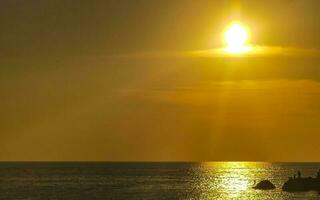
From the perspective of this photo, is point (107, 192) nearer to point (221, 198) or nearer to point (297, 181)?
point (221, 198)

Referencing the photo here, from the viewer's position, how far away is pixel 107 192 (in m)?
159

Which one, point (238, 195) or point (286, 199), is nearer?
point (286, 199)

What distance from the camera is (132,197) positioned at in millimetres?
141625

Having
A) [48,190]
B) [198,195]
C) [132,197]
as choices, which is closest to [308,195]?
[198,195]

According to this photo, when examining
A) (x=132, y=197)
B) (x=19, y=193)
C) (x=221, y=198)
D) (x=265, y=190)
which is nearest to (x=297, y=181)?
(x=265, y=190)

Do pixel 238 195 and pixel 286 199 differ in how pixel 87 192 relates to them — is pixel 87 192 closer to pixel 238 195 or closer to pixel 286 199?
pixel 238 195

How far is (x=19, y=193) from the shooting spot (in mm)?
153000

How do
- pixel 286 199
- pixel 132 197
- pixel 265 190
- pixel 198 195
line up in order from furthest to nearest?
pixel 265 190 < pixel 198 195 < pixel 132 197 < pixel 286 199

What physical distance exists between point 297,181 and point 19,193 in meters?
58.3

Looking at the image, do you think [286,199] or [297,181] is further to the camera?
[297,181]

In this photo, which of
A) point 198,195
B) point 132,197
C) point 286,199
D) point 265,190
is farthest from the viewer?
point 265,190

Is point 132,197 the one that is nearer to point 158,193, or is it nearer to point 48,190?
point 158,193

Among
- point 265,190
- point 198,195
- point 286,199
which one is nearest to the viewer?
point 286,199

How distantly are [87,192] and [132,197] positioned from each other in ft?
63.6
